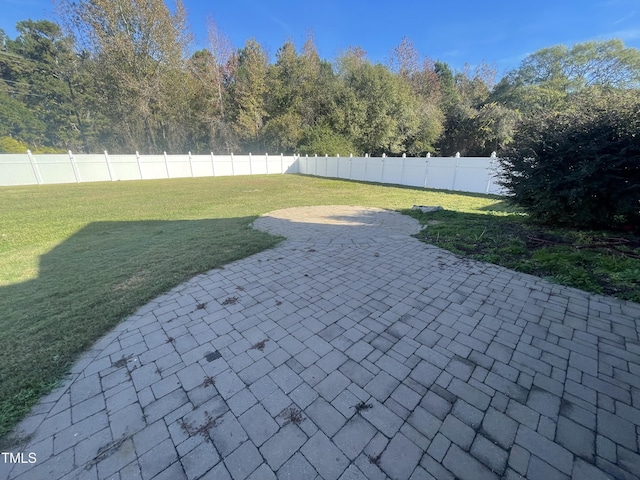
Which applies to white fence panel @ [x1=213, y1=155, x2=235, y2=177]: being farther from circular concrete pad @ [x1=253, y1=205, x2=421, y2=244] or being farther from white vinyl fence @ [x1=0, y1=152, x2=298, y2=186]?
circular concrete pad @ [x1=253, y1=205, x2=421, y2=244]

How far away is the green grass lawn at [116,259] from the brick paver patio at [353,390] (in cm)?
30

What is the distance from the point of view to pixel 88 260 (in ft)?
13.3

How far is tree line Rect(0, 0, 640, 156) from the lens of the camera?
18.8 metres

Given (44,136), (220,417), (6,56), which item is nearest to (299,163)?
(220,417)

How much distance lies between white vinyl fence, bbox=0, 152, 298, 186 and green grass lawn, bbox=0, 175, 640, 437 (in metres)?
7.63

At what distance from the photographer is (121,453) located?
4.33 ft

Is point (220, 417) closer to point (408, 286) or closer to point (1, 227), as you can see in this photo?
point (408, 286)

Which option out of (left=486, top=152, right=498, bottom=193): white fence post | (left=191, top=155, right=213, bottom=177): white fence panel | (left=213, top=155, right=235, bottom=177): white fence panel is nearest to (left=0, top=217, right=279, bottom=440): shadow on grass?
(left=486, top=152, right=498, bottom=193): white fence post

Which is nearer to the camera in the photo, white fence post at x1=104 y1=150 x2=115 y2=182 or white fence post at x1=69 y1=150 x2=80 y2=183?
white fence post at x1=69 y1=150 x2=80 y2=183

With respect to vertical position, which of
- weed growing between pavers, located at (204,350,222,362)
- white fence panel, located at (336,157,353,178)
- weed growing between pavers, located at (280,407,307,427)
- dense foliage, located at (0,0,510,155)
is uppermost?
dense foliage, located at (0,0,510,155)

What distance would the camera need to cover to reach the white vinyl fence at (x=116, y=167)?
13109mm

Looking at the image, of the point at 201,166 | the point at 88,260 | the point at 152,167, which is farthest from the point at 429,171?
the point at 152,167

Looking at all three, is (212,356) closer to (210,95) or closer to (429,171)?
(429,171)

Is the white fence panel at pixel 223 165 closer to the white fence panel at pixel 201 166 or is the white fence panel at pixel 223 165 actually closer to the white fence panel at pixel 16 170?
the white fence panel at pixel 201 166
